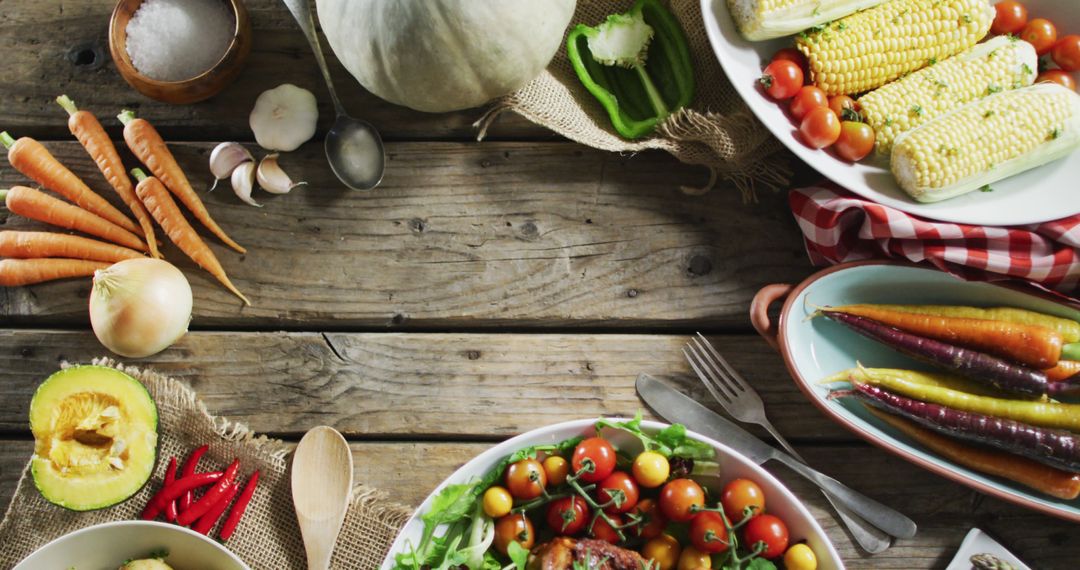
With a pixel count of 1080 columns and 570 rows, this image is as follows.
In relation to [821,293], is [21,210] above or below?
below

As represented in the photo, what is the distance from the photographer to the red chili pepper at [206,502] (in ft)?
4.50

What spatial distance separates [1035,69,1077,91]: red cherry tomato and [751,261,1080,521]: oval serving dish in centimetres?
36

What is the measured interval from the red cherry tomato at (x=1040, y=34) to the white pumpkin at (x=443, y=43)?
77 centimetres

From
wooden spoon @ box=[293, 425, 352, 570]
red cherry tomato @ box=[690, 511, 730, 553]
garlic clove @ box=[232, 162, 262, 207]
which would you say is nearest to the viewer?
red cherry tomato @ box=[690, 511, 730, 553]

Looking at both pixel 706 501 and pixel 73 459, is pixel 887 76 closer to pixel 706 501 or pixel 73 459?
pixel 706 501

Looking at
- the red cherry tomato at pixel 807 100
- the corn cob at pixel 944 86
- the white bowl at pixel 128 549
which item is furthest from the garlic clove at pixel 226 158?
the corn cob at pixel 944 86

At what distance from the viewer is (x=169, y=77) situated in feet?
4.88

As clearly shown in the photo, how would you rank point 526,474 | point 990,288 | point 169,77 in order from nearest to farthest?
point 526,474
point 990,288
point 169,77

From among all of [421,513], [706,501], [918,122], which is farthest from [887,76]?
[421,513]

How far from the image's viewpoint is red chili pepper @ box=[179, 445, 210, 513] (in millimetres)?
1389

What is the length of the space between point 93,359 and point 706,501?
1.03 metres

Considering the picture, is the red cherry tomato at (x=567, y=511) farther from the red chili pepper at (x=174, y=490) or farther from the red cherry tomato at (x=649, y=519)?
the red chili pepper at (x=174, y=490)

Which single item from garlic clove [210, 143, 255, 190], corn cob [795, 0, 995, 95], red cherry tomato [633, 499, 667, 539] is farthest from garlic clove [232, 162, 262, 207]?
corn cob [795, 0, 995, 95]

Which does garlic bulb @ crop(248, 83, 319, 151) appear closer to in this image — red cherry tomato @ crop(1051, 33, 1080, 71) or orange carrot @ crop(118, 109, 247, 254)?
orange carrot @ crop(118, 109, 247, 254)
